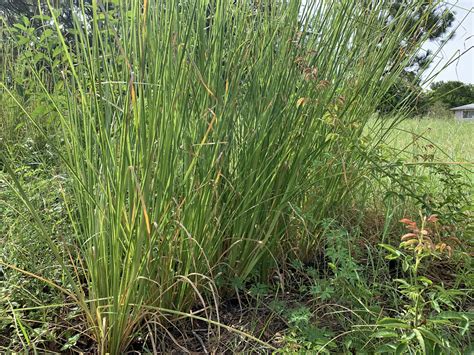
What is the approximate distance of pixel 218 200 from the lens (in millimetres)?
895

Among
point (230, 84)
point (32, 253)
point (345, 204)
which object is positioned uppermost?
point (230, 84)

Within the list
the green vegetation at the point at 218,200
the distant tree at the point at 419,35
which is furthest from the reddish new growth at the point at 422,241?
the distant tree at the point at 419,35

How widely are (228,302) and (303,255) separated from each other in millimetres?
311

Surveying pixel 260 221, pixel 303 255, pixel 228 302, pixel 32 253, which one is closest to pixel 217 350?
pixel 228 302

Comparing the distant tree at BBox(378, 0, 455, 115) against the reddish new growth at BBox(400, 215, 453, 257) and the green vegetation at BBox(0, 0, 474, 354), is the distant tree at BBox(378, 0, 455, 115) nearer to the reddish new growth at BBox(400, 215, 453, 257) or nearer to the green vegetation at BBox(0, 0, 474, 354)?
the green vegetation at BBox(0, 0, 474, 354)

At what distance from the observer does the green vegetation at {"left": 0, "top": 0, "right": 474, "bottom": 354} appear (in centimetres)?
82

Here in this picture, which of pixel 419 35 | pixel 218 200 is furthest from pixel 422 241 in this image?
pixel 419 35

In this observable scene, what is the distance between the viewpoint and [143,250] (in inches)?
34.4

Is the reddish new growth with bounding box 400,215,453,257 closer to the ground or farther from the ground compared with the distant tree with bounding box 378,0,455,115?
closer to the ground

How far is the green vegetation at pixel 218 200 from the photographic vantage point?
816 millimetres

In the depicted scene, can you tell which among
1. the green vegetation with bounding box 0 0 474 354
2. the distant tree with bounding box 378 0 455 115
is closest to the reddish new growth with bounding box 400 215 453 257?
the green vegetation with bounding box 0 0 474 354

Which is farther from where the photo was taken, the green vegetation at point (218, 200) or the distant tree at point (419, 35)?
the distant tree at point (419, 35)

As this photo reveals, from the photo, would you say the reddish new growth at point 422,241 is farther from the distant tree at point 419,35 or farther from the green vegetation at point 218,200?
the distant tree at point 419,35

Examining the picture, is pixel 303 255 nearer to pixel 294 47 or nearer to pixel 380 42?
pixel 294 47
